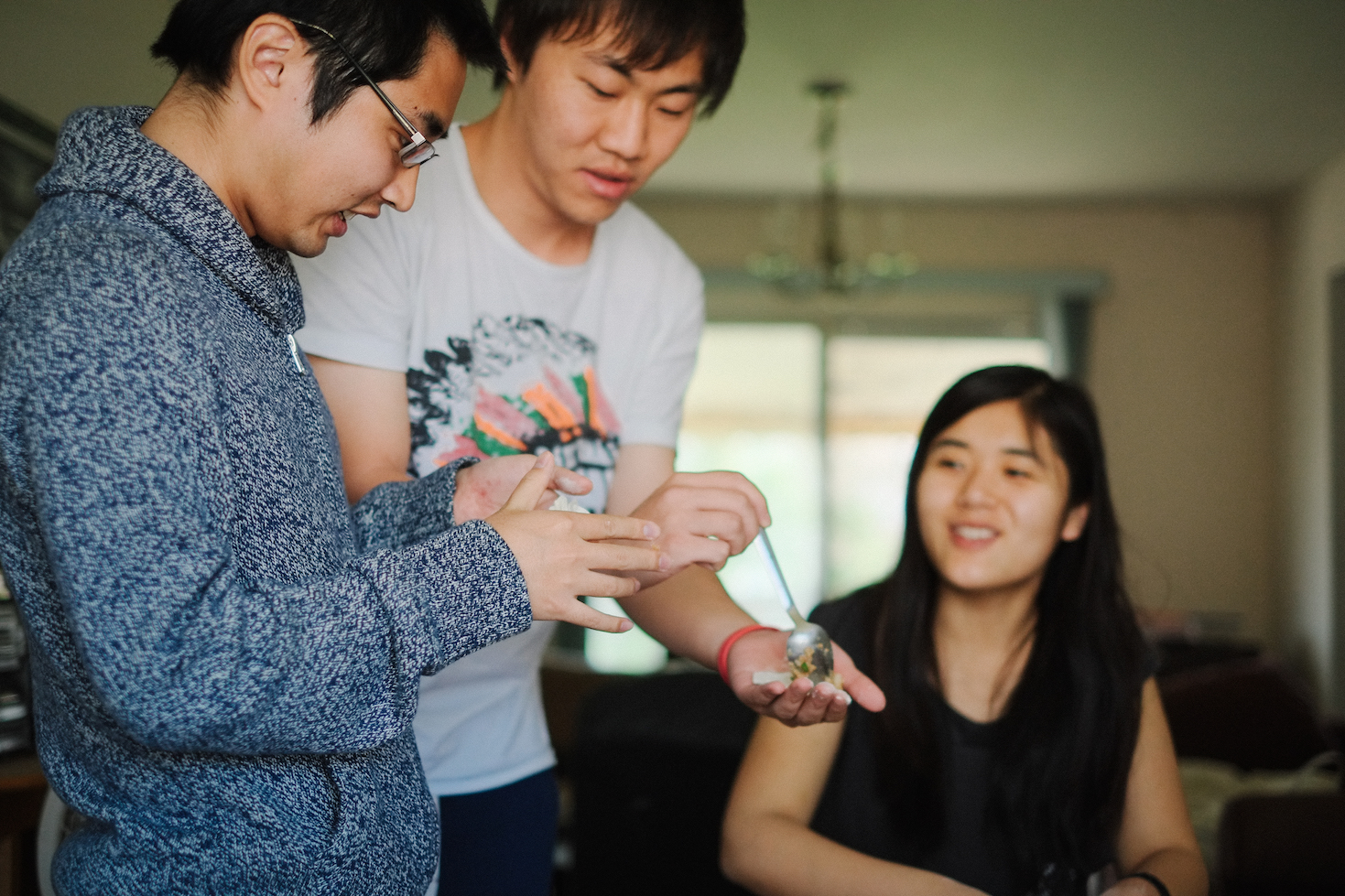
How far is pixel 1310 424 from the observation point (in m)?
5.75

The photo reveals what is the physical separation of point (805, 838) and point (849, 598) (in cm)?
51

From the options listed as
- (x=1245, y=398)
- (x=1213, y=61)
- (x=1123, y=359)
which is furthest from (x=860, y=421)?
(x=1213, y=61)

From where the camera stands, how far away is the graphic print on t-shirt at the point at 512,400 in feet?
4.20

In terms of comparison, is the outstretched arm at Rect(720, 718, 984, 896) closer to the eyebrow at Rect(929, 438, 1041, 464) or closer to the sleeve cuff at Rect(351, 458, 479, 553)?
the eyebrow at Rect(929, 438, 1041, 464)

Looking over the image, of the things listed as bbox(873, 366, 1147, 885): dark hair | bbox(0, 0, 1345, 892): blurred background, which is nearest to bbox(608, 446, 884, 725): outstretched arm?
bbox(873, 366, 1147, 885): dark hair

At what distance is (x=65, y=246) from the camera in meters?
0.73

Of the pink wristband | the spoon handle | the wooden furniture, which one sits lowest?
the wooden furniture

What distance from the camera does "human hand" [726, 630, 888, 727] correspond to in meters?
1.10

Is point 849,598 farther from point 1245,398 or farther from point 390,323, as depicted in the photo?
point 1245,398

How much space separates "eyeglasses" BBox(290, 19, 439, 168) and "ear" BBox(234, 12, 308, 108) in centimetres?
1

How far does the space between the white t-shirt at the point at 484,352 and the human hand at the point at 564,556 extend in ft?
1.45

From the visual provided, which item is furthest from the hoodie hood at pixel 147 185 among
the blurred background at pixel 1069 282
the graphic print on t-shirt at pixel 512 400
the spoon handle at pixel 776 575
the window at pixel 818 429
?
the window at pixel 818 429

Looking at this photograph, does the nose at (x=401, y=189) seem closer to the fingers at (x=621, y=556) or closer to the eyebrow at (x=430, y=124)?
the eyebrow at (x=430, y=124)

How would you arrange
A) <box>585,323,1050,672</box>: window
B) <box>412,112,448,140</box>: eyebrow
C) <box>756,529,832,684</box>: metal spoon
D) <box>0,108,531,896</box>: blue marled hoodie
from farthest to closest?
<box>585,323,1050,672</box>: window
<box>756,529,832,684</box>: metal spoon
<box>412,112,448,140</box>: eyebrow
<box>0,108,531,896</box>: blue marled hoodie
